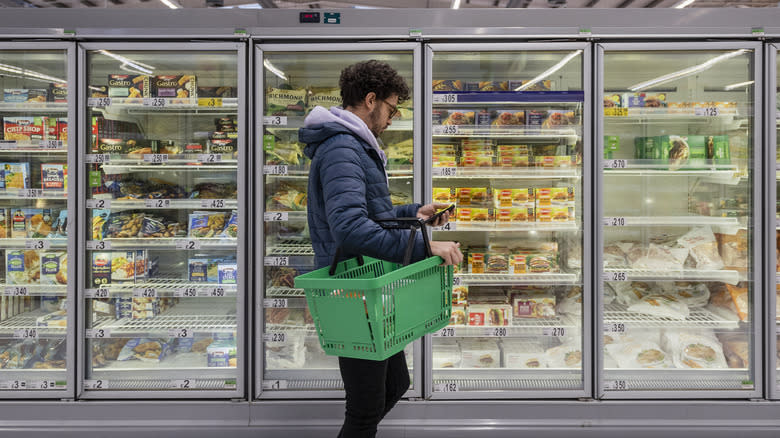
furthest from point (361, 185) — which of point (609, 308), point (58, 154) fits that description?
point (58, 154)

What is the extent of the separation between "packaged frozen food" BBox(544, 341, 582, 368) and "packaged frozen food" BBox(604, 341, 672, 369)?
0.67 feet

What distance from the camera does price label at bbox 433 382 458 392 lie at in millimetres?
2676

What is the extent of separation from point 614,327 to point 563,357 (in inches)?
15.5

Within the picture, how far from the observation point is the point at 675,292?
3053mm

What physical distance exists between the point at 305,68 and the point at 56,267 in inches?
75.7

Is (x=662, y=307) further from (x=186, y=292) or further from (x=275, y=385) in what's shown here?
(x=186, y=292)

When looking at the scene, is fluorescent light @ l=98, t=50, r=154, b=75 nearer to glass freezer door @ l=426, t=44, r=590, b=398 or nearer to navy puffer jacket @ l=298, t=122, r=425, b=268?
glass freezer door @ l=426, t=44, r=590, b=398

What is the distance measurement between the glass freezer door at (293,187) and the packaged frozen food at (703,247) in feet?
5.71

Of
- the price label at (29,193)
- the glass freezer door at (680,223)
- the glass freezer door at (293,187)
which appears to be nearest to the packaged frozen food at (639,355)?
the glass freezer door at (680,223)

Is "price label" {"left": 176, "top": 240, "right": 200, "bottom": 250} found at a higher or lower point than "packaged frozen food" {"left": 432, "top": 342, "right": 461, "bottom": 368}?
higher

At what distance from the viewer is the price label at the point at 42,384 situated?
8.70ft

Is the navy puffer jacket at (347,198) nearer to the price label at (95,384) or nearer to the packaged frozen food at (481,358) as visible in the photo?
the packaged frozen food at (481,358)

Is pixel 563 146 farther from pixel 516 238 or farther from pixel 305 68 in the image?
pixel 305 68

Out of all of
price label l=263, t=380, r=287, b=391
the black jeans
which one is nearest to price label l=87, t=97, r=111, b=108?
price label l=263, t=380, r=287, b=391
